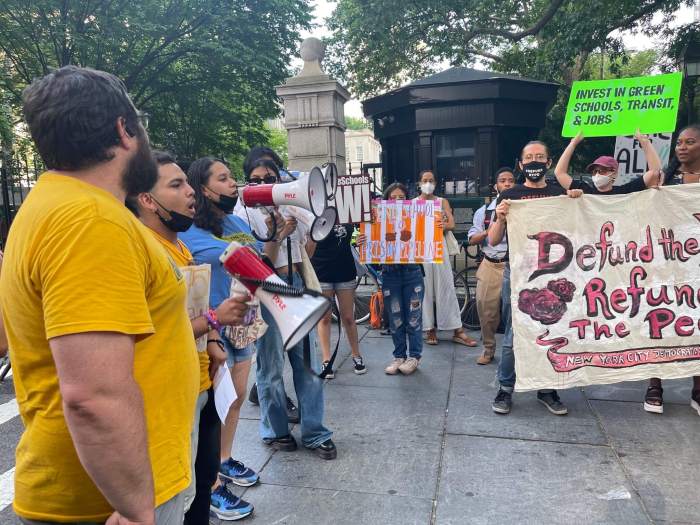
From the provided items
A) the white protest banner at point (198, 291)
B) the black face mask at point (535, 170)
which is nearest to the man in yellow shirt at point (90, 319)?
the white protest banner at point (198, 291)

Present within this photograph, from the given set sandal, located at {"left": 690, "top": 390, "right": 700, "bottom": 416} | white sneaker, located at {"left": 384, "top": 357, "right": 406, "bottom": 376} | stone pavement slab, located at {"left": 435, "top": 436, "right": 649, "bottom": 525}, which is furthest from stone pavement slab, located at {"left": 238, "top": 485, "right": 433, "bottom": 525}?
sandal, located at {"left": 690, "top": 390, "right": 700, "bottom": 416}

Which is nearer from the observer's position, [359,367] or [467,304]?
[359,367]

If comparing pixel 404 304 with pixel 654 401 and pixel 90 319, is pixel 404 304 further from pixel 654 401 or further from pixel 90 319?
pixel 90 319

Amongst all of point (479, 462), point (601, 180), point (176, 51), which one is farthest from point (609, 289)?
point (176, 51)

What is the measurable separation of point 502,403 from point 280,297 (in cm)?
292

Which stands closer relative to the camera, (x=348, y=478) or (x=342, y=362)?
(x=348, y=478)

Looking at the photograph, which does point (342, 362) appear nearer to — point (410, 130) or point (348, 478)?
point (348, 478)

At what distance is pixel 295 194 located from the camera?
2.67m

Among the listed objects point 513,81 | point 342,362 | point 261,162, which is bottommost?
point 342,362

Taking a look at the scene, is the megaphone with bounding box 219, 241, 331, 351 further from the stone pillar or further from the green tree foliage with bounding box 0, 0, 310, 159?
the green tree foliage with bounding box 0, 0, 310, 159

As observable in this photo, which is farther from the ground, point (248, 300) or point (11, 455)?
point (248, 300)

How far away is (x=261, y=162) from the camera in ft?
10.5

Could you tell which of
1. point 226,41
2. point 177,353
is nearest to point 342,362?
point 177,353

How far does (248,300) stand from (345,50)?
743 inches
